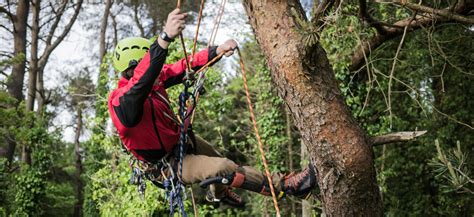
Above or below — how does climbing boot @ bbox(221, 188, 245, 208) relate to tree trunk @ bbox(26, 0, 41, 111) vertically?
below

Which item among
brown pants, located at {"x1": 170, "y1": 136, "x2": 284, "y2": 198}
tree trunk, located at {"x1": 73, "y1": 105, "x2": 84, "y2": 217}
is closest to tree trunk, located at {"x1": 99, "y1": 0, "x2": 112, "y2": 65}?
tree trunk, located at {"x1": 73, "y1": 105, "x2": 84, "y2": 217}

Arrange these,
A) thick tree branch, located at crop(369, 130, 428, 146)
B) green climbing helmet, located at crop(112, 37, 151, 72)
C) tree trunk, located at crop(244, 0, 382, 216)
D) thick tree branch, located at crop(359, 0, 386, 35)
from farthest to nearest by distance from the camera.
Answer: thick tree branch, located at crop(359, 0, 386, 35) < green climbing helmet, located at crop(112, 37, 151, 72) < thick tree branch, located at crop(369, 130, 428, 146) < tree trunk, located at crop(244, 0, 382, 216)

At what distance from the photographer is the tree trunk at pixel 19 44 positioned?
13383mm

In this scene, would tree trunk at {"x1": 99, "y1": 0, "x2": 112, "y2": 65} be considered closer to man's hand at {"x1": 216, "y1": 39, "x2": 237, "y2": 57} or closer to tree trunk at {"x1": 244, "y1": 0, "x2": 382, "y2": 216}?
man's hand at {"x1": 216, "y1": 39, "x2": 237, "y2": 57}

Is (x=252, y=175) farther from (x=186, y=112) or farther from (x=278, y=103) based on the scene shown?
(x=278, y=103)

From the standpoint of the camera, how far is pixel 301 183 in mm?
3168

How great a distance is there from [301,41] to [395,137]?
0.71m

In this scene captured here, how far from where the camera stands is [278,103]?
955cm

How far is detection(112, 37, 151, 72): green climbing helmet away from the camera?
129 inches

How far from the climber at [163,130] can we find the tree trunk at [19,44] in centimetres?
1119

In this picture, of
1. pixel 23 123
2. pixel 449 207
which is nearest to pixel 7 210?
pixel 23 123

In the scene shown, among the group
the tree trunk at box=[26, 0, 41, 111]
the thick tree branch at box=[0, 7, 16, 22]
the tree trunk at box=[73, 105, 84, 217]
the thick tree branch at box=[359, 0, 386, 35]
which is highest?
the thick tree branch at box=[0, 7, 16, 22]

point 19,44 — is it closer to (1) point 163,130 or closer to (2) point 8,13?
(2) point 8,13

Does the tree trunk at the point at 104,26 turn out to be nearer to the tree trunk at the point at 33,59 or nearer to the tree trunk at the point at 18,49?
the tree trunk at the point at 33,59
